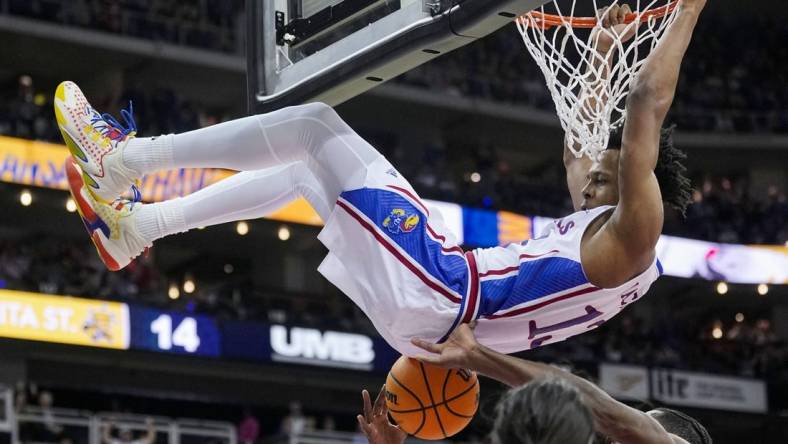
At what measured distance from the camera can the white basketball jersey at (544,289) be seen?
454 centimetres

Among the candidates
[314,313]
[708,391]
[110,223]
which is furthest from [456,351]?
[708,391]

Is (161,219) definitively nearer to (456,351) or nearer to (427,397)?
(427,397)

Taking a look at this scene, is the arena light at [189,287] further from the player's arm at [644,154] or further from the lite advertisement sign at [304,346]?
the player's arm at [644,154]

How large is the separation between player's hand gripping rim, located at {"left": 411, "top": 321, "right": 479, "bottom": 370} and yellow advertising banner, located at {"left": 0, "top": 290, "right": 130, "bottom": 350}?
14.9 m

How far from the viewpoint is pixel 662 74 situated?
426 cm

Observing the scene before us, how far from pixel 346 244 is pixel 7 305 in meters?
14.4

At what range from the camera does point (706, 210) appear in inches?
1071

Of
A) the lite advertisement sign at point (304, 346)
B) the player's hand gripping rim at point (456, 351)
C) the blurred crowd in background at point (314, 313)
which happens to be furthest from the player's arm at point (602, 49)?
the lite advertisement sign at point (304, 346)

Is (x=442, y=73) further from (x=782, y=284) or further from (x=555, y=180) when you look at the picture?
(x=782, y=284)

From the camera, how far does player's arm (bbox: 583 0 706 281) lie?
13.8ft

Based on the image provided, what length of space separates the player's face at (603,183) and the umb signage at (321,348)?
15904mm

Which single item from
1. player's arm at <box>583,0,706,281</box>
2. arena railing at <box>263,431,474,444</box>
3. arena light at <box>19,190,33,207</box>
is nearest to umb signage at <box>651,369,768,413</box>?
arena railing at <box>263,431,474,444</box>

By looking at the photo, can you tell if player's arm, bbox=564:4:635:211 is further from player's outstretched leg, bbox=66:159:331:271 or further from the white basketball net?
player's outstretched leg, bbox=66:159:331:271

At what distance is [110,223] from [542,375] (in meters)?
2.76
